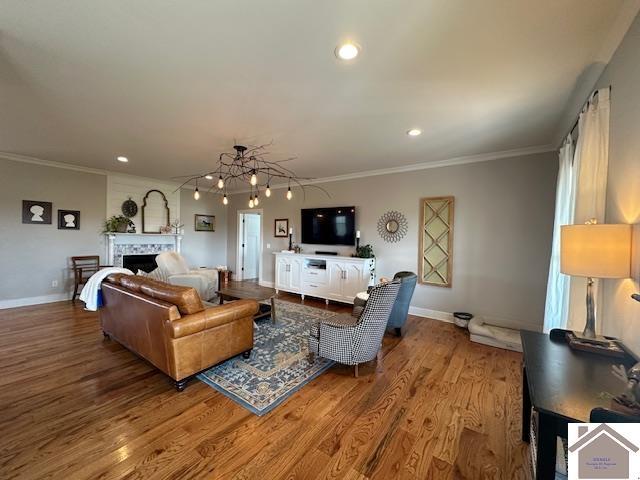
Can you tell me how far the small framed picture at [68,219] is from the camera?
195 inches

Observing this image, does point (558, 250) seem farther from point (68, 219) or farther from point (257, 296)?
point (68, 219)

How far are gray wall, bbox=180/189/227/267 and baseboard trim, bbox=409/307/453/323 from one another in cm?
565

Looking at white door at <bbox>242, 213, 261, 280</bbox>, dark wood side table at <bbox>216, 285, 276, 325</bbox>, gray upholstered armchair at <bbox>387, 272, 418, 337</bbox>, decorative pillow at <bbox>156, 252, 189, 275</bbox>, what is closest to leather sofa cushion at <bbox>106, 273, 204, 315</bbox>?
dark wood side table at <bbox>216, 285, 276, 325</bbox>

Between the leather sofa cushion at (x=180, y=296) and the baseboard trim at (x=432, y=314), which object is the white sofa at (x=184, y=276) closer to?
the leather sofa cushion at (x=180, y=296)

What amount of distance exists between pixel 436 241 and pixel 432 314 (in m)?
1.27

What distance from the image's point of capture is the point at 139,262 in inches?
238

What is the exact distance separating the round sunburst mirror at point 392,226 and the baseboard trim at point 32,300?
6.40 meters

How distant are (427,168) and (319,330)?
3.38 metres

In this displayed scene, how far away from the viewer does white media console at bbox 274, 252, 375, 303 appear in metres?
4.82

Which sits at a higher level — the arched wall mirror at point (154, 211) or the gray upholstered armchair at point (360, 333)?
the arched wall mirror at point (154, 211)

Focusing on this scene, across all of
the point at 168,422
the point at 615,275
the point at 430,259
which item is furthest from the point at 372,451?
the point at 430,259

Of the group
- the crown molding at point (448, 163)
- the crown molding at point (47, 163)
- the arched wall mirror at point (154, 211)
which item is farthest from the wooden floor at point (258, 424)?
the arched wall mirror at point (154, 211)

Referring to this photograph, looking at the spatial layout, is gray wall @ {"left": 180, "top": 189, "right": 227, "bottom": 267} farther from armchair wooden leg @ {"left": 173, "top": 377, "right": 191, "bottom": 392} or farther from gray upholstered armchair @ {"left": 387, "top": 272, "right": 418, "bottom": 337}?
gray upholstered armchair @ {"left": 387, "top": 272, "right": 418, "bottom": 337}

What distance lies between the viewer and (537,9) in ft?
4.72
